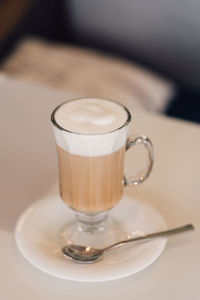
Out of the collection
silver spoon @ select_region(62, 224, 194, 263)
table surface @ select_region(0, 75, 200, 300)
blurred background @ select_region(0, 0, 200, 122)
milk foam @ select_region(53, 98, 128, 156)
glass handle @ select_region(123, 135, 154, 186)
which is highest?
milk foam @ select_region(53, 98, 128, 156)

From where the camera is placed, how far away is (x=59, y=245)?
1.87 feet

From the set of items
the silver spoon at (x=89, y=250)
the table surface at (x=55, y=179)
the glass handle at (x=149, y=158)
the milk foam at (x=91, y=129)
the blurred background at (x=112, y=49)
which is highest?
the milk foam at (x=91, y=129)

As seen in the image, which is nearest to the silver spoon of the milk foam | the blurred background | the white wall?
the milk foam

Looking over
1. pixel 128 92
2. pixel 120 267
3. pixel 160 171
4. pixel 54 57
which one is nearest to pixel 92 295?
pixel 120 267

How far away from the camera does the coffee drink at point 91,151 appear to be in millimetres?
528

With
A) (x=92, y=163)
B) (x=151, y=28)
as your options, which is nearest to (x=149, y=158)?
(x=92, y=163)

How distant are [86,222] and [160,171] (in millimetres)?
178

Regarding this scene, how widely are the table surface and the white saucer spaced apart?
2cm

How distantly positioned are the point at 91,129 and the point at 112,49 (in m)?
1.25

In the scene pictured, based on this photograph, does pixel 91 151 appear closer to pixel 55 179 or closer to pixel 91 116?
pixel 91 116

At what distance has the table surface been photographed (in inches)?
20.5

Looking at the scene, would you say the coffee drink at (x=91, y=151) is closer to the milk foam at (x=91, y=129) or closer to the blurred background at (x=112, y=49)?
the milk foam at (x=91, y=129)

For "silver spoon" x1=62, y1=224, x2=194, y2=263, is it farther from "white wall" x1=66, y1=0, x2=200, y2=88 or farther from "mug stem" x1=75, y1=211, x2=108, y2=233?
"white wall" x1=66, y1=0, x2=200, y2=88

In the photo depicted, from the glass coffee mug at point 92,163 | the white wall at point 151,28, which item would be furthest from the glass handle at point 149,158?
the white wall at point 151,28
